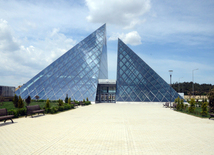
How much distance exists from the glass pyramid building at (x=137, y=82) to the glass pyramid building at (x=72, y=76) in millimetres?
5298

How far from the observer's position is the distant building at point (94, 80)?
34.7m

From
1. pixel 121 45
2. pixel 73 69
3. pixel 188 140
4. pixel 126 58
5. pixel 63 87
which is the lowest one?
pixel 188 140

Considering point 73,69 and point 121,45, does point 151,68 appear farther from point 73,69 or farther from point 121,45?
point 73,69

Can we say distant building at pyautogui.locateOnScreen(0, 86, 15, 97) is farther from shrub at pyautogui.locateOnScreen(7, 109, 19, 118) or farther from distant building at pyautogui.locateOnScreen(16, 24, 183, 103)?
shrub at pyautogui.locateOnScreen(7, 109, 19, 118)

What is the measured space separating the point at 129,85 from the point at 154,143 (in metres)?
31.2

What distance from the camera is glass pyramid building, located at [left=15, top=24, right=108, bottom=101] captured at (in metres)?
34.1

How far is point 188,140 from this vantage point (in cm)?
733

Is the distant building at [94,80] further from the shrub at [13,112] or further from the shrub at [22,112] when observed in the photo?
the shrub at [13,112]

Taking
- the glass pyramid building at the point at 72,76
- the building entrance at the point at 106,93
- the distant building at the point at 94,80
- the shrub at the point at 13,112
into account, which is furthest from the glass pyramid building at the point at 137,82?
the shrub at the point at 13,112

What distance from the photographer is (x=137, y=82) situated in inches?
1494

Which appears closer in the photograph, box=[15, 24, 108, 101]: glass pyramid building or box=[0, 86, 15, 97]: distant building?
box=[0, 86, 15, 97]: distant building

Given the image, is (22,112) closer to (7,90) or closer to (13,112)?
(13,112)

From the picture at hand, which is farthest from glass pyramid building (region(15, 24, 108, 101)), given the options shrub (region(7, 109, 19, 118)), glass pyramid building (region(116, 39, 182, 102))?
shrub (region(7, 109, 19, 118))

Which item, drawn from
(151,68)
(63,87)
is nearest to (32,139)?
(63,87)
